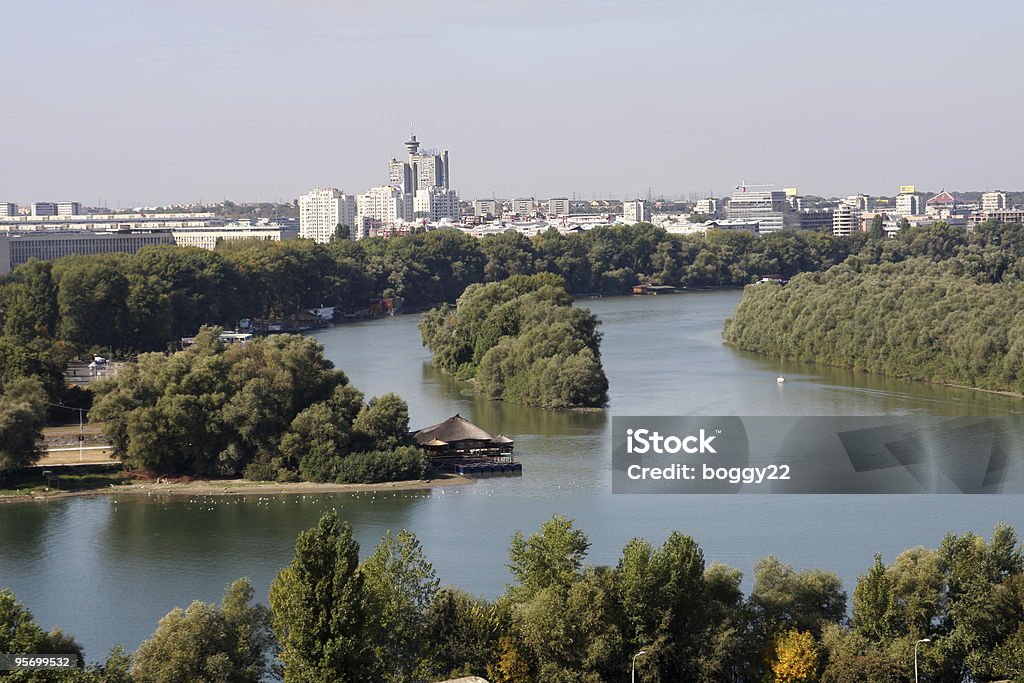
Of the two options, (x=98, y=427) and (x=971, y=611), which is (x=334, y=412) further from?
(x=971, y=611)

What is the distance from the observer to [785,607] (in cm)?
789

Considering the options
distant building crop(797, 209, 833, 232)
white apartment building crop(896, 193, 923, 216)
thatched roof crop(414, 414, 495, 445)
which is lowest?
thatched roof crop(414, 414, 495, 445)

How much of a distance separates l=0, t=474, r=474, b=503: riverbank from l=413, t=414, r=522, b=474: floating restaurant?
43 cm

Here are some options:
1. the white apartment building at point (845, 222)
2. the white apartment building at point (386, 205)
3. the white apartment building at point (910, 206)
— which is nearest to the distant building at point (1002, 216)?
the white apartment building at point (845, 222)

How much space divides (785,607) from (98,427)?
9308 millimetres

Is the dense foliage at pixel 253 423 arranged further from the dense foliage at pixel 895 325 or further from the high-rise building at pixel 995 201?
the high-rise building at pixel 995 201

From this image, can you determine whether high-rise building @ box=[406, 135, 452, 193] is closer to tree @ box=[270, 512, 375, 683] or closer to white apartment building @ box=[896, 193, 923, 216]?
white apartment building @ box=[896, 193, 923, 216]

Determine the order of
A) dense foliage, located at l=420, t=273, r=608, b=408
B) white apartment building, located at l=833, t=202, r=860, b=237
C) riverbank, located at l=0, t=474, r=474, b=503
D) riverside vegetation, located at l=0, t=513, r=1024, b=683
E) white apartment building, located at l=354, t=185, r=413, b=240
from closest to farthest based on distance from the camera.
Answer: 1. riverside vegetation, located at l=0, t=513, r=1024, b=683
2. riverbank, located at l=0, t=474, r=474, b=503
3. dense foliage, located at l=420, t=273, r=608, b=408
4. white apartment building, located at l=833, t=202, r=860, b=237
5. white apartment building, located at l=354, t=185, r=413, b=240

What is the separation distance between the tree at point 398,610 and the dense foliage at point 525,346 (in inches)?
357

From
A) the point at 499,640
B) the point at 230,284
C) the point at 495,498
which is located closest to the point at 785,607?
the point at 499,640

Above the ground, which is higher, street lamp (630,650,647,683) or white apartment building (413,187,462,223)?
white apartment building (413,187,462,223)

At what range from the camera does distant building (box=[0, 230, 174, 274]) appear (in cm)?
4094

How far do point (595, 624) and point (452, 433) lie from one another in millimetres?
6520

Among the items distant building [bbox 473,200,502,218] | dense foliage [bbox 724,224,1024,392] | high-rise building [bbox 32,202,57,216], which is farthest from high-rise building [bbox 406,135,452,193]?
dense foliage [bbox 724,224,1024,392]
